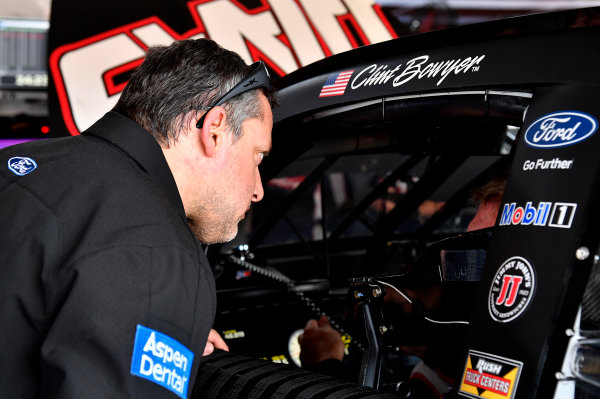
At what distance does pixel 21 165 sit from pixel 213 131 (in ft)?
1.01

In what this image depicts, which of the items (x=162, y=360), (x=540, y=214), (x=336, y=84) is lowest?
(x=162, y=360)

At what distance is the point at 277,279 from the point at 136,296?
2310 mm

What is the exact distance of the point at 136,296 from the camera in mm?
902

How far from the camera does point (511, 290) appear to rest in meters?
1.18

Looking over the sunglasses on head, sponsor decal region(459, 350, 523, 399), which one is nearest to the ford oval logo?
sponsor decal region(459, 350, 523, 399)

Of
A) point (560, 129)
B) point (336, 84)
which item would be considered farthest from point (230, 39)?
point (560, 129)

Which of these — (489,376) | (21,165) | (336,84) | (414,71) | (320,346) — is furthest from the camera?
(320,346)

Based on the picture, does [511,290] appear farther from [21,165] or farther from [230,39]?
[230,39]

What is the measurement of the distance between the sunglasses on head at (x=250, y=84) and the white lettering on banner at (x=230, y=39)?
315cm

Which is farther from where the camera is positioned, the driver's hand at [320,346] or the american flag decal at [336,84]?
the driver's hand at [320,346]

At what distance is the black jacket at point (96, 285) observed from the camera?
874 mm

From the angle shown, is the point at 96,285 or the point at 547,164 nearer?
the point at 96,285

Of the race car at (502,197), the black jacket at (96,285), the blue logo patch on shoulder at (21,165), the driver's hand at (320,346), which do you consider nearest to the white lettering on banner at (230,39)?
the race car at (502,197)

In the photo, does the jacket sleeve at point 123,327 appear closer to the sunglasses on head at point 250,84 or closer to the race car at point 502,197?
the sunglasses on head at point 250,84
